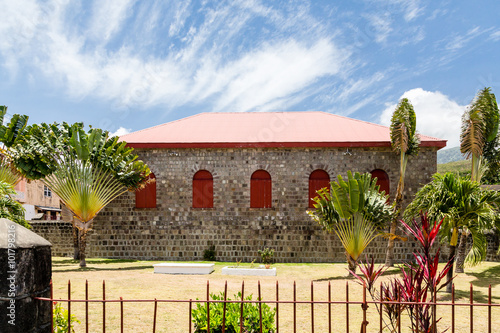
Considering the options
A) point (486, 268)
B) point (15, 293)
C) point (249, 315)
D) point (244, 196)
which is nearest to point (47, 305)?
point (15, 293)

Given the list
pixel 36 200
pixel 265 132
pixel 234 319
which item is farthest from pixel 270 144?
pixel 36 200

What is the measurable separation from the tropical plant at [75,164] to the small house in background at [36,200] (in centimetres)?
1650

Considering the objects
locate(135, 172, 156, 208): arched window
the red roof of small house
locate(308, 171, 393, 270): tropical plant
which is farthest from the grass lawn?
the red roof of small house

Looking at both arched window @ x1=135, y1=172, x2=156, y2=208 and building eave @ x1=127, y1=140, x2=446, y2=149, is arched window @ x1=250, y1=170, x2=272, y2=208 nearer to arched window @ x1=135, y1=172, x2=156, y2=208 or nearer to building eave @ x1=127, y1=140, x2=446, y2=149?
building eave @ x1=127, y1=140, x2=446, y2=149

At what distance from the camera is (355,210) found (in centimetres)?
1154

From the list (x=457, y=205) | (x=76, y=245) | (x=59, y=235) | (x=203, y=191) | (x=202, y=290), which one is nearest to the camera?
(x=457, y=205)

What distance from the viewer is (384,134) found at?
1578 cm

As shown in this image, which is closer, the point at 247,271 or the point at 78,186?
the point at 247,271

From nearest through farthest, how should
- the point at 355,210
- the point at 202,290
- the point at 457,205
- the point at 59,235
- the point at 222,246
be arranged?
the point at 457,205 → the point at 202,290 → the point at 355,210 → the point at 222,246 → the point at 59,235

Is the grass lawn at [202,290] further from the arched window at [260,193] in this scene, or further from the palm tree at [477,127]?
the palm tree at [477,127]

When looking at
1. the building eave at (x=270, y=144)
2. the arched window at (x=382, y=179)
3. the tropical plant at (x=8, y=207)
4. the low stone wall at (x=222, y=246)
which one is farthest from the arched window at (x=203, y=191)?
the arched window at (x=382, y=179)

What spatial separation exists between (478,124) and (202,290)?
9.71 metres

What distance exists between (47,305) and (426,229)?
3598 millimetres

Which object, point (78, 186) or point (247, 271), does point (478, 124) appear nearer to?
point (247, 271)
